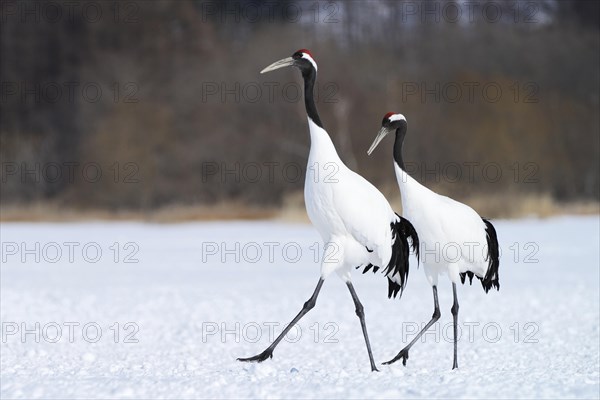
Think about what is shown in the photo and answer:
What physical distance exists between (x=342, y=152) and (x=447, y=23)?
1142 cm

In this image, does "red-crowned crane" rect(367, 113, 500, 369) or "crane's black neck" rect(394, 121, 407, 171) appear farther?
"crane's black neck" rect(394, 121, 407, 171)

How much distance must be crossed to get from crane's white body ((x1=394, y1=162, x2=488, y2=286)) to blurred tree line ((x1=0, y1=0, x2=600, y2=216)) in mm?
15517

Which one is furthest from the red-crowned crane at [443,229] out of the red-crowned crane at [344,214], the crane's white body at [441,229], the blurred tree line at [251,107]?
the blurred tree line at [251,107]

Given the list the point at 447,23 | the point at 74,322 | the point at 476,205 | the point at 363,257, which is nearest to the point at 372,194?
the point at 363,257

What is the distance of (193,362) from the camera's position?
6477 millimetres

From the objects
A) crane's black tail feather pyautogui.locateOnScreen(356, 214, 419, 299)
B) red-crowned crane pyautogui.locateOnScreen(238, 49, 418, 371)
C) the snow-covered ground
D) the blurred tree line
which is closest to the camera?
the snow-covered ground

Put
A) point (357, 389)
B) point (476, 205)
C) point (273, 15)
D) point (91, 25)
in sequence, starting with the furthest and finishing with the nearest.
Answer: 1. point (273, 15)
2. point (91, 25)
3. point (476, 205)
4. point (357, 389)

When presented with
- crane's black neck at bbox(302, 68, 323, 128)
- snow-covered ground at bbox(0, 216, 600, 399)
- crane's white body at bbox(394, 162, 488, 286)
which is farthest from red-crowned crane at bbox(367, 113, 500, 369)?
snow-covered ground at bbox(0, 216, 600, 399)

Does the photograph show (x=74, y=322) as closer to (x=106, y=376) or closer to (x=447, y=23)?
(x=106, y=376)

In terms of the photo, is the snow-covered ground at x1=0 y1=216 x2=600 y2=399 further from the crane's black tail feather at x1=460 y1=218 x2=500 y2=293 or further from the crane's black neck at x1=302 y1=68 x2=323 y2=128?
the crane's black neck at x1=302 y1=68 x2=323 y2=128

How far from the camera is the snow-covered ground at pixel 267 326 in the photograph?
16.3ft

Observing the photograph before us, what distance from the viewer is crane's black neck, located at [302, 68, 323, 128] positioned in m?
5.47

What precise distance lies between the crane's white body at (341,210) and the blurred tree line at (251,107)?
15911 mm

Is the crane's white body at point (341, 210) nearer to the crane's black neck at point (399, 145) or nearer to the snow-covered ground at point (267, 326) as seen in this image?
the crane's black neck at point (399, 145)
